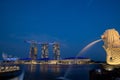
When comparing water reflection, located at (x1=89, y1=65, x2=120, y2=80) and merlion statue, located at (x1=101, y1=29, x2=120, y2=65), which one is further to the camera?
merlion statue, located at (x1=101, y1=29, x2=120, y2=65)

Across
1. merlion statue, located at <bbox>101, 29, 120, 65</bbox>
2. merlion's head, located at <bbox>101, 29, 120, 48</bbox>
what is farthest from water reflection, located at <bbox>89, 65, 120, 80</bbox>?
merlion's head, located at <bbox>101, 29, 120, 48</bbox>

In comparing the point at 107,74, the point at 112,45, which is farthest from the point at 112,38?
the point at 107,74

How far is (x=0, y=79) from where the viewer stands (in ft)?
107

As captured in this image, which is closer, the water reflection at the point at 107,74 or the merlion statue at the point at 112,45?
the water reflection at the point at 107,74

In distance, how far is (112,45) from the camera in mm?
35000

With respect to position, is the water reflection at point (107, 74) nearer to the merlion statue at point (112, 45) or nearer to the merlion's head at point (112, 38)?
the merlion statue at point (112, 45)

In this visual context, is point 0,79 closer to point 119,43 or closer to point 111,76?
point 111,76

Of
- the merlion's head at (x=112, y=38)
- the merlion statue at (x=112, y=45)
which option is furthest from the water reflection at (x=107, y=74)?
the merlion's head at (x=112, y=38)

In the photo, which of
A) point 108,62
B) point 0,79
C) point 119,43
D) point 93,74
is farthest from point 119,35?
point 0,79

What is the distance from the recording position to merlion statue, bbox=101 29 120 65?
34.8 m

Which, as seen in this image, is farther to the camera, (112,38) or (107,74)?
(112,38)

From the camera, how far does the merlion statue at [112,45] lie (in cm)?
3478

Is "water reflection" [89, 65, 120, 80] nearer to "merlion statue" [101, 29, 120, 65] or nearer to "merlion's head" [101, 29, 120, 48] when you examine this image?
"merlion statue" [101, 29, 120, 65]

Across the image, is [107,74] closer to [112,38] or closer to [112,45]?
[112,45]
